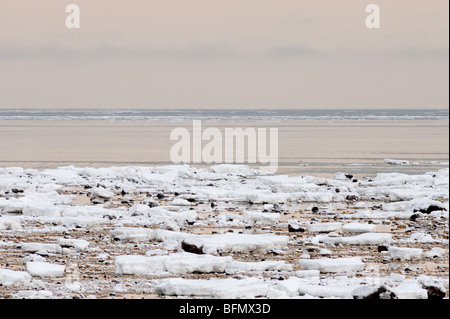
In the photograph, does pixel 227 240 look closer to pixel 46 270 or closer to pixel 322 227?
pixel 322 227

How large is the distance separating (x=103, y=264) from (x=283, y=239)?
2.24m

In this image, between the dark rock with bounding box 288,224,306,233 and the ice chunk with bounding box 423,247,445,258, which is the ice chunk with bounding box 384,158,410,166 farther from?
the ice chunk with bounding box 423,247,445,258

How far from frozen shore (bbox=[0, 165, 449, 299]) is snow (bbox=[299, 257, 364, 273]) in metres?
0.01

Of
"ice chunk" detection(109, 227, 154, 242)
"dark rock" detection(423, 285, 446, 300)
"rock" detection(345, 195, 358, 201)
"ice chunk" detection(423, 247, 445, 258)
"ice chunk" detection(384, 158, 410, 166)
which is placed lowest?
"dark rock" detection(423, 285, 446, 300)

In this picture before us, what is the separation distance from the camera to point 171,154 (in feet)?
79.8

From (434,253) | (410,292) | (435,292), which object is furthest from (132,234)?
(435,292)

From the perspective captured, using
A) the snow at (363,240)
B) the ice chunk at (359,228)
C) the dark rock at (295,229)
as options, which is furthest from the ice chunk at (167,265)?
the ice chunk at (359,228)

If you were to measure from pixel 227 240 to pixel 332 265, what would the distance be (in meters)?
1.59

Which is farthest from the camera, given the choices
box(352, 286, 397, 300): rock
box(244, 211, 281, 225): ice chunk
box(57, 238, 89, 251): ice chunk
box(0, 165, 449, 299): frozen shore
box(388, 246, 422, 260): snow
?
box(244, 211, 281, 225): ice chunk

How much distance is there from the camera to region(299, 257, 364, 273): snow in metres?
7.19

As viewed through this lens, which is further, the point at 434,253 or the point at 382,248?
the point at 382,248

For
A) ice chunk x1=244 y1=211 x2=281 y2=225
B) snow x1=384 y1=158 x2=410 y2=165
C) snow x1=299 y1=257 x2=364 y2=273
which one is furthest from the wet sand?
snow x1=299 y1=257 x2=364 y2=273

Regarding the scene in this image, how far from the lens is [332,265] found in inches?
284
